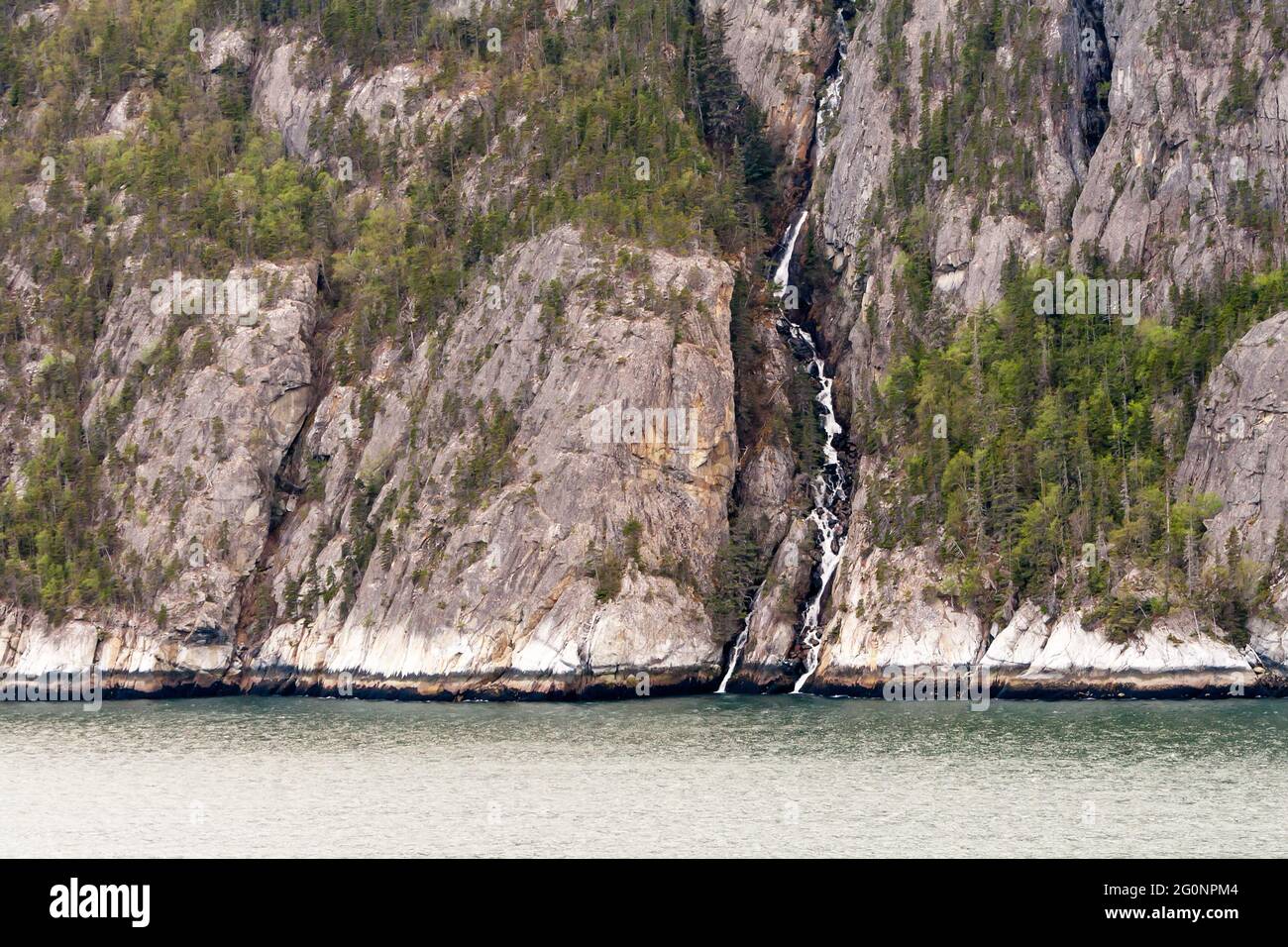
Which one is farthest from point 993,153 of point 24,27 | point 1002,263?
point 24,27

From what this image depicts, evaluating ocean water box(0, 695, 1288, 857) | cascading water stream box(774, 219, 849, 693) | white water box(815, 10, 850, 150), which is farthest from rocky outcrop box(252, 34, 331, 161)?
ocean water box(0, 695, 1288, 857)

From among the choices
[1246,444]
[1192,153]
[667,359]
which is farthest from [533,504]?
[1192,153]

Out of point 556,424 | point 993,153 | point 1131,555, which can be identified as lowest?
point 1131,555

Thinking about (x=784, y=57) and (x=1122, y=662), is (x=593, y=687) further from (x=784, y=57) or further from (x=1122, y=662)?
(x=784, y=57)

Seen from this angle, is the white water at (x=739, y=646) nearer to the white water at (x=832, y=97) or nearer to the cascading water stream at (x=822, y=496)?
the cascading water stream at (x=822, y=496)

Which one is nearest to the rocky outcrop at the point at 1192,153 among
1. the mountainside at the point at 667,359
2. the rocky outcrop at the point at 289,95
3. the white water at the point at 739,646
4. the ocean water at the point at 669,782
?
the mountainside at the point at 667,359

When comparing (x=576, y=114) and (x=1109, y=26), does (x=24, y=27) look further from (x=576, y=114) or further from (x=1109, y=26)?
(x=1109, y=26)

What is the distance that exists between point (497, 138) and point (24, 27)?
52077mm

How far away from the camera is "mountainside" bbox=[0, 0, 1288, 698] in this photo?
317 ft

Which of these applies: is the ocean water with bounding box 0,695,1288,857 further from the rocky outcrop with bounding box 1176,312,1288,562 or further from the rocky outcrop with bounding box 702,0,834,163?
the rocky outcrop with bounding box 702,0,834,163

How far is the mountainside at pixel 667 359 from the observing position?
9675 centimetres

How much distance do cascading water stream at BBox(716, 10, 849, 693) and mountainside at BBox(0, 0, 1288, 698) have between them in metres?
0.27

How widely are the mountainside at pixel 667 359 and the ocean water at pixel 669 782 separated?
29.8ft

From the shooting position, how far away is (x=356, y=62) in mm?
140625
